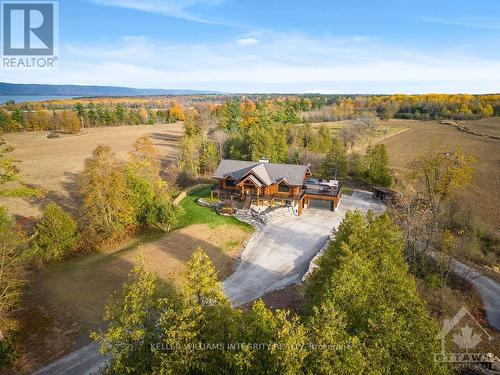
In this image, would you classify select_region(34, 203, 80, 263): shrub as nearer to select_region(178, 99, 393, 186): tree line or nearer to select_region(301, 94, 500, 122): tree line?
select_region(178, 99, 393, 186): tree line

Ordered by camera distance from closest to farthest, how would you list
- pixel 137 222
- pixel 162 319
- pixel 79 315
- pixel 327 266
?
pixel 162 319
pixel 327 266
pixel 79 315
pixel 137 222

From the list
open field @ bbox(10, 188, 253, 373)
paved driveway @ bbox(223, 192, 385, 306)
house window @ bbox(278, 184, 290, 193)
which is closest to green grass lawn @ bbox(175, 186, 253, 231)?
open field @ bbox(10, 188, 253, 373)

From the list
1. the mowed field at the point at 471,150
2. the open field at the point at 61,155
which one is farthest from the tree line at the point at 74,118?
the mowed field at the point at 471,150

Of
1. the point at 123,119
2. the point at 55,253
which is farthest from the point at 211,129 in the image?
the point at 123,119

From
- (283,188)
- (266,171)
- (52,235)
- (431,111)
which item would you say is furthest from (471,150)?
(52,235)

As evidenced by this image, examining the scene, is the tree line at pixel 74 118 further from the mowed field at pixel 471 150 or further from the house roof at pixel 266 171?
the mowed field at pixel 471 150

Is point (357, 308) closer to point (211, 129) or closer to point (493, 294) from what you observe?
point (493, 294)
